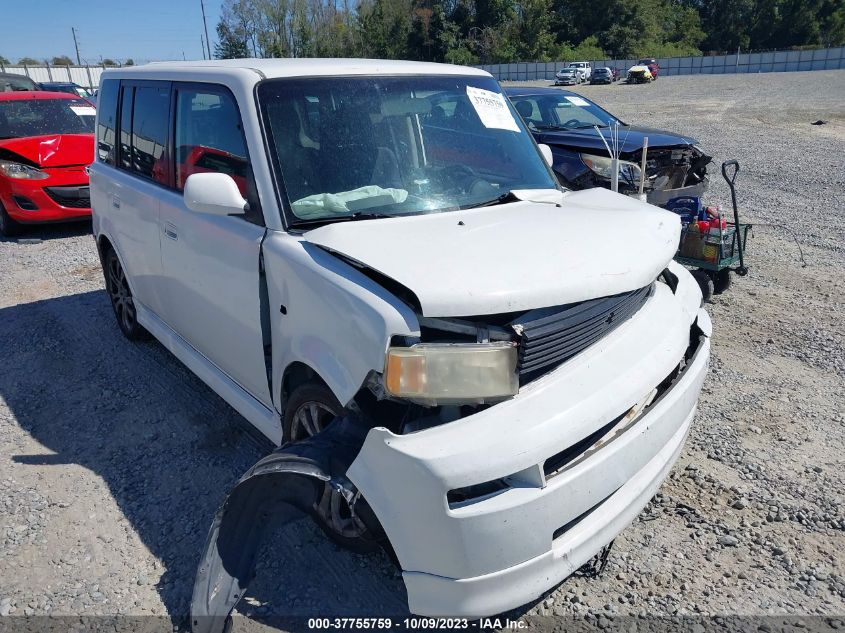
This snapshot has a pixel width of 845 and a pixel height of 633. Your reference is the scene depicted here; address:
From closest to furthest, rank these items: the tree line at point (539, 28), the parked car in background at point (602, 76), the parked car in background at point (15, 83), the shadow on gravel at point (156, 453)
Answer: the shadow on gravel at point (156, 453)
the parked car in background at point (15, 83)
the parked car in background at point (602, 76)
the tree line at point (539, 28)

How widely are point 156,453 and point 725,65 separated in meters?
66.7

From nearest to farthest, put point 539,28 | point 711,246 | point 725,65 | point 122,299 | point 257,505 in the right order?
point 257,505 < point 122,299 < point 711,246 < point 725,65 < point 539,28

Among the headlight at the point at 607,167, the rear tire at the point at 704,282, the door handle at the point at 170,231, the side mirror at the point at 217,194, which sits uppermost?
the side mirror at the point at 217,194

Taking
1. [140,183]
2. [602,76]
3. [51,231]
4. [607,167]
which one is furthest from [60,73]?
[140,183]

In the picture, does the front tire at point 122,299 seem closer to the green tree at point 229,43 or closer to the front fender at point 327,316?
the front fender at point 327,316

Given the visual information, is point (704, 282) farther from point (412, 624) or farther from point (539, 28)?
point (539, 28)

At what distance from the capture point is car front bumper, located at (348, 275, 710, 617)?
6.65ft

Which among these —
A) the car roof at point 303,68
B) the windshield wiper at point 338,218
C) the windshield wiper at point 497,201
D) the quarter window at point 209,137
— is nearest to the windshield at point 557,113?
the car roof at point 303,68

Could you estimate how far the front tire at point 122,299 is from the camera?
16.8 ft

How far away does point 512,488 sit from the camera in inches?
82.6

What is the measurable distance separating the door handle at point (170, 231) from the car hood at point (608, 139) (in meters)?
5.52

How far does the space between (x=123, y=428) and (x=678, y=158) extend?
6.72 meters

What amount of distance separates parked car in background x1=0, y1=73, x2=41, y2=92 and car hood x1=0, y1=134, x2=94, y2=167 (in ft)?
28.7

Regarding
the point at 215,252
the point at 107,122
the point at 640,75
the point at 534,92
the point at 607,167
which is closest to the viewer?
the point at 215,252
